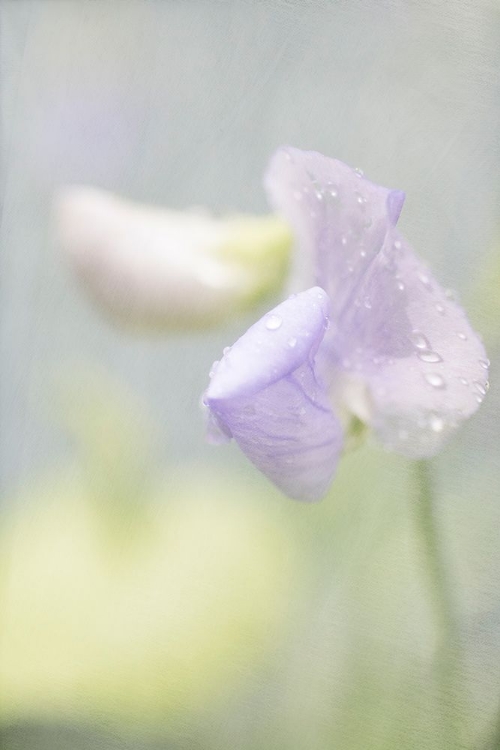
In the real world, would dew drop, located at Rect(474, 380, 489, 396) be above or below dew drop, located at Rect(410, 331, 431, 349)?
below

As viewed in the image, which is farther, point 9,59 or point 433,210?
point 9,59

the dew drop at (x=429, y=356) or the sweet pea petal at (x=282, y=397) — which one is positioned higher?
the dew drop at (x=429, y=356)

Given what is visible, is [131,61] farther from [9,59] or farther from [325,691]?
[325,691]

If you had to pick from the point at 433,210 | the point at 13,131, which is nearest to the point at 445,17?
the point at 433,210

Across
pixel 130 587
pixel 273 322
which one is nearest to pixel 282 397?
pixel 273 322

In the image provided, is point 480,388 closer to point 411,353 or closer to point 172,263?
point 411,353
